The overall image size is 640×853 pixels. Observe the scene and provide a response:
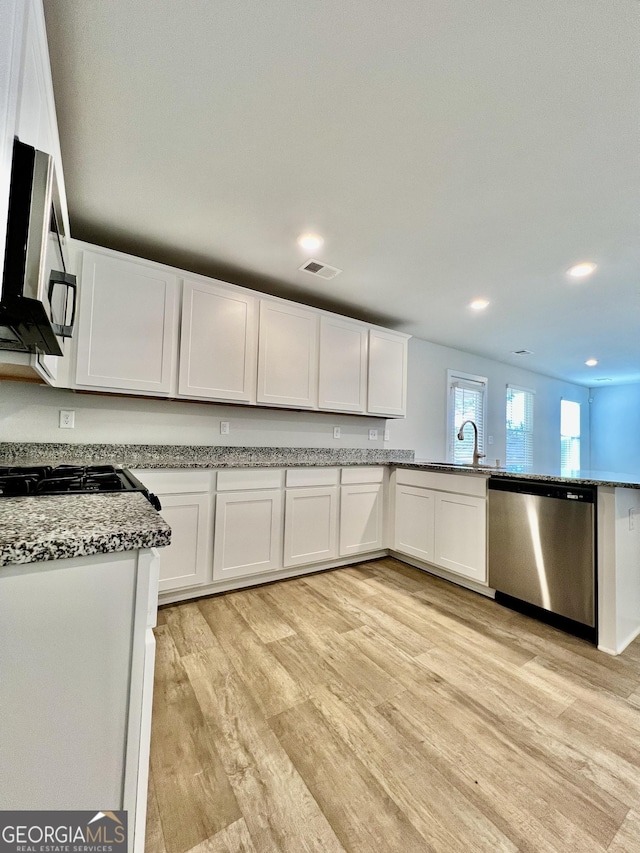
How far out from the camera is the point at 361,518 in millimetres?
3252

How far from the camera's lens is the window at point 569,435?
6.42 m

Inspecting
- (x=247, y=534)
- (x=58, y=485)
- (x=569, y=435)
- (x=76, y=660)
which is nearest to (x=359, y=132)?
(x=58, y=485)

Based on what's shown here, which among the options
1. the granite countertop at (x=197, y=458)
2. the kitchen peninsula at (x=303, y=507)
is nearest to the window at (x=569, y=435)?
the granite countertop at (x=197, y=458)

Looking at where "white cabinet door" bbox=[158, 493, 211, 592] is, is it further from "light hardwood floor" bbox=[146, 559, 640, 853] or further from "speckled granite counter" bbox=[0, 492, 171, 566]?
"speckled granite counter" bbox=[0, 492, 171, 566]

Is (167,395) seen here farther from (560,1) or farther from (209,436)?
(560,1)

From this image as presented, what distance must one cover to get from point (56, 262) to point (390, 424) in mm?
3356

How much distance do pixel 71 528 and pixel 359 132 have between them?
1819 millimetres

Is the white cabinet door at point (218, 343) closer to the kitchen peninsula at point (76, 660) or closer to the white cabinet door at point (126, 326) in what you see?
the white cabinet door at point (126, 326)

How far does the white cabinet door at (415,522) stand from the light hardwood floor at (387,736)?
0.80m

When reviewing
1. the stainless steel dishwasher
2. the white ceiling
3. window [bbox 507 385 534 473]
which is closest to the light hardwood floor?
the stainless steel dishwasher

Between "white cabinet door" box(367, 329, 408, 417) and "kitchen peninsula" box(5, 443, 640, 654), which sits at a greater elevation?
"white cabinet door" box(367, 329, 408, 417)

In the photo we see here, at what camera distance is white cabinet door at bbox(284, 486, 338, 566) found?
111 inches
